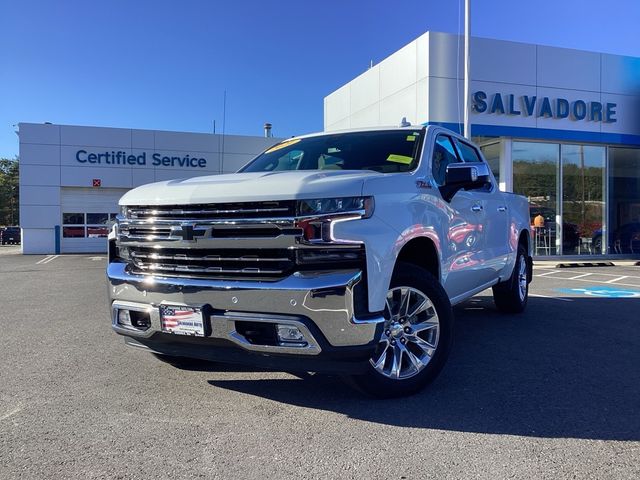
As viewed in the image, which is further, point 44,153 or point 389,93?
point 44,153

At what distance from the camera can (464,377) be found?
4.27 metres

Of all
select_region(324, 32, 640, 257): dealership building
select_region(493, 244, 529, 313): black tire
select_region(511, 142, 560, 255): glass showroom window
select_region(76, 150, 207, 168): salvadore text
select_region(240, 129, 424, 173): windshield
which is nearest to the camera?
select_region(240, 129, 424, 173): windshield

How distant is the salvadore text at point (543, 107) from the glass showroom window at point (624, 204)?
7.53 ft

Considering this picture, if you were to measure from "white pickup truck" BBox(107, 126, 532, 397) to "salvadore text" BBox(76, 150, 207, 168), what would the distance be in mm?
22580

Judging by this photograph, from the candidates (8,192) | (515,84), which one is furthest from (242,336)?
(8,192)

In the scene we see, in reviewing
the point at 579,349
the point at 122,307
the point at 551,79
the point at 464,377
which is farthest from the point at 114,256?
the point at 551,79

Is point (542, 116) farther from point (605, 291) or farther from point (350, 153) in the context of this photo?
point (350, 153)

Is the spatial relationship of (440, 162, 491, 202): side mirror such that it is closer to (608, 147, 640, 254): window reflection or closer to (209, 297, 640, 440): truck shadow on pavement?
(209, 297, 640, 440): truck shadow on pavement

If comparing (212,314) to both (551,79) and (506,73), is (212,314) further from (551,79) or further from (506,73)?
(551,79)

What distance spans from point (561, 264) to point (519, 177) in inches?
126

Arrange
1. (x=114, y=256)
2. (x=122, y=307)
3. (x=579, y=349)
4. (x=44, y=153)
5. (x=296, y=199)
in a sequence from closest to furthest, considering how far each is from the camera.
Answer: (x=296, y=199)
(x=122, y=307)
(x=114, y=256)
(x=579, y=349)
(x=44, y=153)

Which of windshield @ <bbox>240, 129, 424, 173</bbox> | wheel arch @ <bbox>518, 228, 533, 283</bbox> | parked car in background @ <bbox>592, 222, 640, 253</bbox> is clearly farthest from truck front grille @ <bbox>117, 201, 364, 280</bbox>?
parked car in background @ <bbox>592, 222, 640, 253</bbox>

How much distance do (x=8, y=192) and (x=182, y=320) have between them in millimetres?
63946

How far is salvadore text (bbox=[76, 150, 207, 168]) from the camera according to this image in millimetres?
24703
